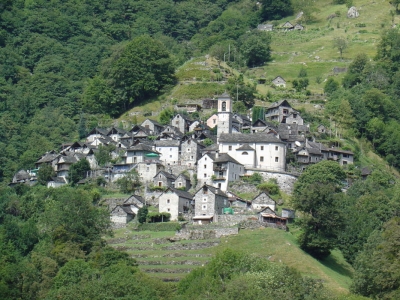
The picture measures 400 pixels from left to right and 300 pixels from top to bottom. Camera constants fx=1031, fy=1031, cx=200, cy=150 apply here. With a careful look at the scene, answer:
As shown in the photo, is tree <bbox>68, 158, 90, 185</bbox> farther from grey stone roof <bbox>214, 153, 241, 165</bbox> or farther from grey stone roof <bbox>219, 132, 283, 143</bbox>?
grey stone roof <bbox>214, 153, 241, 165</bbox>

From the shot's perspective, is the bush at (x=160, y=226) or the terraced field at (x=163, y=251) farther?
the bush at (x=160, y=226)

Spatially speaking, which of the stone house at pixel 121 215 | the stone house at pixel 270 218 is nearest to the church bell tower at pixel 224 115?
the stone house at pixel 121 215

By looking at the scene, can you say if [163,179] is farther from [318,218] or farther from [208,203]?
[318,218]

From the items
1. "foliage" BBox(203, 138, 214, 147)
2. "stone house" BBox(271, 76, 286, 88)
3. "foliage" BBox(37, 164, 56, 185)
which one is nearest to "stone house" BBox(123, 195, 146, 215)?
"foliage" BBox(203, 138, 214, 147)

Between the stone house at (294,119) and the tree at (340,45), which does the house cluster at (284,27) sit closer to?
the tree at (340,45)

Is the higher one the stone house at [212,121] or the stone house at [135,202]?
the stone house at [212,121]

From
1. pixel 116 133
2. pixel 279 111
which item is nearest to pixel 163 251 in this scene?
Result: pixel 116 133
